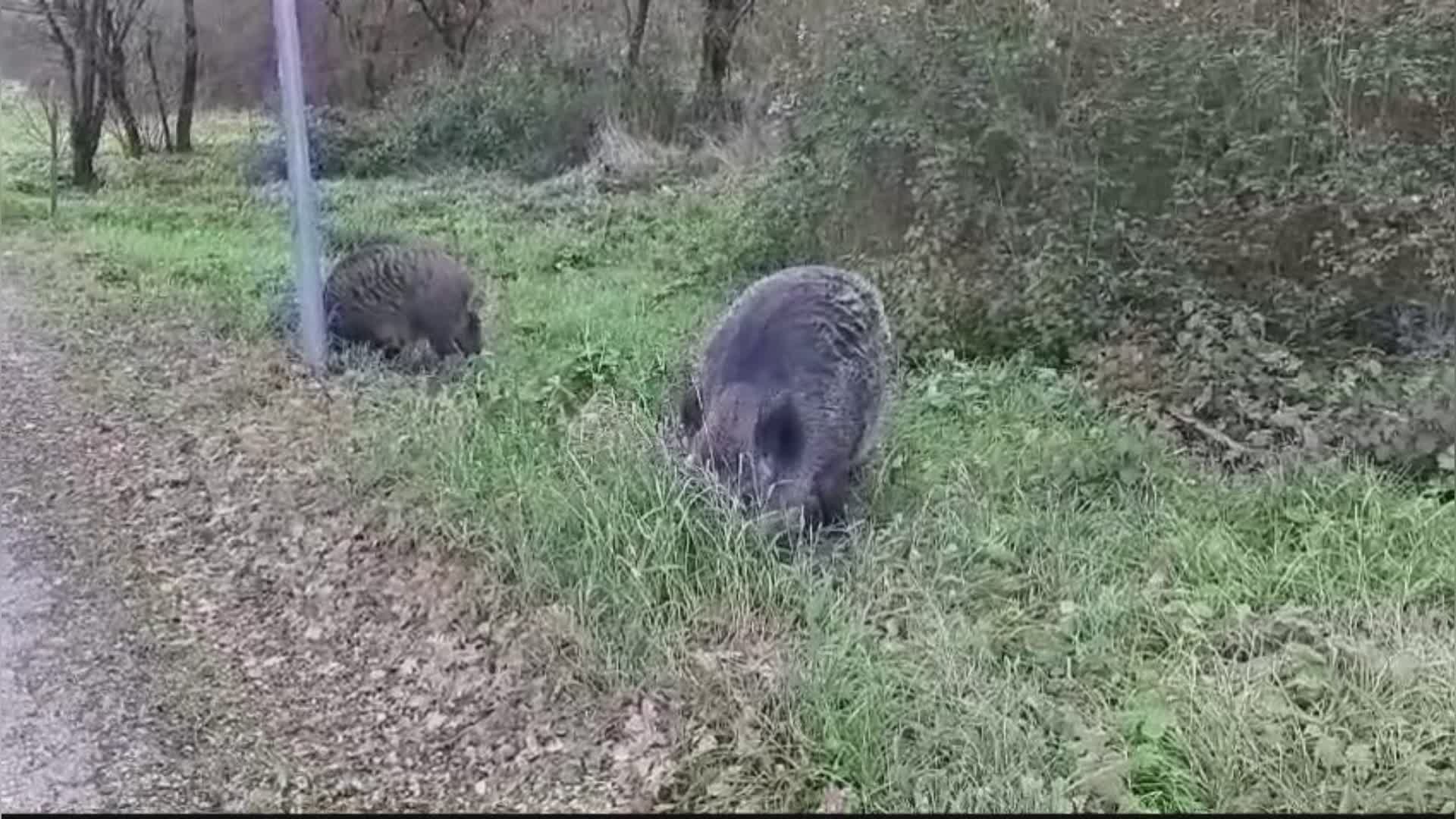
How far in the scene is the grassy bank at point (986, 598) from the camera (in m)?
2.75

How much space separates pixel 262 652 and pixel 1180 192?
380cm

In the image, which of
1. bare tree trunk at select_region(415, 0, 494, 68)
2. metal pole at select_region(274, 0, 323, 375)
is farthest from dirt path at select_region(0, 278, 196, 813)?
bare tree trunk at select_region(415, 0, 494, 68)

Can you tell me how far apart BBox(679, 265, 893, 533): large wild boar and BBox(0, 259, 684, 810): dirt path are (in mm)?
724

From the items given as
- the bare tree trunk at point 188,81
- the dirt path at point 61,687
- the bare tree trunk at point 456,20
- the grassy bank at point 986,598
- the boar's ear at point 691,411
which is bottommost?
the dirt path at point 61,687

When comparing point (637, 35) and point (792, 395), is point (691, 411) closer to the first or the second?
point (792, 395)

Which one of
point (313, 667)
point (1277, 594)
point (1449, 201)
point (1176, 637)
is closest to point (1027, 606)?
point (1176, 637)

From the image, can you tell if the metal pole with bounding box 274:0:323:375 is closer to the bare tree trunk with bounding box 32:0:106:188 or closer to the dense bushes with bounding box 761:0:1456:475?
the dense bushes with bounding box 761:0:1456:475

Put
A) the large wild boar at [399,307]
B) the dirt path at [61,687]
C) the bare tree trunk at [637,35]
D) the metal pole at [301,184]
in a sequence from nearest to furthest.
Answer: the dirt path at [61,687] → the metal pole at [301,184] → the large wild boar at [399,307] → the bare tree trunk at [637,35]

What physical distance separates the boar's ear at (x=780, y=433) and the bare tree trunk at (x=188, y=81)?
9635mm

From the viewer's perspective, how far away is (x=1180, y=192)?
5.41 m

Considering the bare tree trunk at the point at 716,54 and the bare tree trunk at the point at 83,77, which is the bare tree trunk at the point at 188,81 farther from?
the bare tree trunk at the point at 716,54

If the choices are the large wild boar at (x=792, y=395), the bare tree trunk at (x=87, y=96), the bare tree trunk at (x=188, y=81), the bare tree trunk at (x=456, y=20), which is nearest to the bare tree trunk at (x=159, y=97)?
the bare tree trunk at (x=188, y=81)

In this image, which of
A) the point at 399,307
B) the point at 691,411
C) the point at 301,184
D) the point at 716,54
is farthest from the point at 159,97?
the point at 691,411

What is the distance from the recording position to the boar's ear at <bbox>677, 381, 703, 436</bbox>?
13.7 feet
